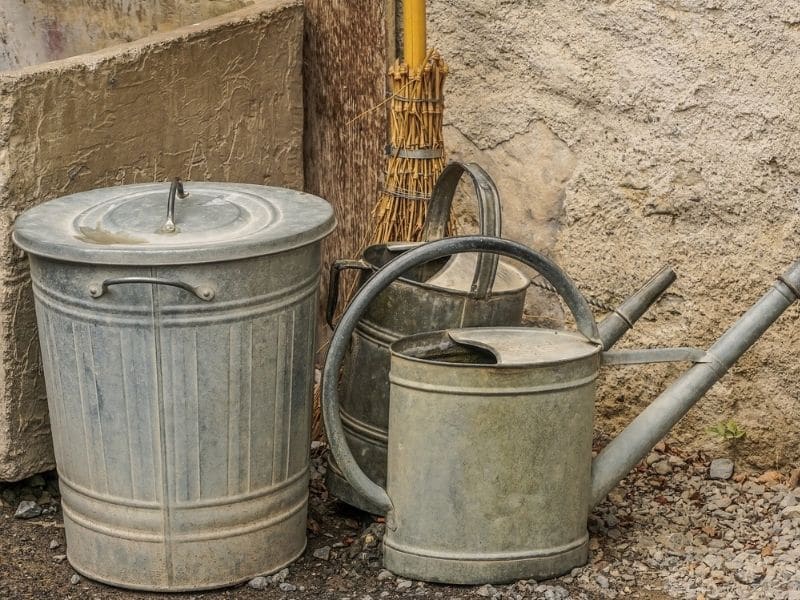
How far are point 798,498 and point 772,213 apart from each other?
28.5 inches

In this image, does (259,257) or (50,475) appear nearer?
(259,257)

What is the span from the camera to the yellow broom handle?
10.9 ft

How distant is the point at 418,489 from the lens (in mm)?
2777

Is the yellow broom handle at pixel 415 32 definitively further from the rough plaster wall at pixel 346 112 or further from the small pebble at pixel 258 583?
the small pebble at pixel 258 583

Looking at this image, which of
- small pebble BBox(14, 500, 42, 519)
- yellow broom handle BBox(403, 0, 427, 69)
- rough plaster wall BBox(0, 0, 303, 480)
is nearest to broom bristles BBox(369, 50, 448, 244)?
yellow broom handle BBox(403, 0, 427, 69)

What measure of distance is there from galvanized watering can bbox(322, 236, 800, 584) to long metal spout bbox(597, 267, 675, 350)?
12 centimetres

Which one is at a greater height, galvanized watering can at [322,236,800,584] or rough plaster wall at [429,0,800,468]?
rough plaster wall at [429,0,800,468]

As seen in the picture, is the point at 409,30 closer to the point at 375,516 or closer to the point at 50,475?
the point at 375,516

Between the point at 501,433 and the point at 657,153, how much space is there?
0.98 meters

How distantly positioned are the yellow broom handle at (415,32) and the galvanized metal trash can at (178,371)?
0.61 m

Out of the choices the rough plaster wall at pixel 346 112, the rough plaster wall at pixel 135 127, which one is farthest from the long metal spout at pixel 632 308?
the rough plaster wall at pixel 135 127

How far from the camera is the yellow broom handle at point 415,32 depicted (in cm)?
332

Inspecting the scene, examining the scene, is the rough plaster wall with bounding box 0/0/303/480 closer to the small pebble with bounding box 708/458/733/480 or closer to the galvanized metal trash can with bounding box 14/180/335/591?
the galvanized metal trash can with bounding box 14/180/335/591

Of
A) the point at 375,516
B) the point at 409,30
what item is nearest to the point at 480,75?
→ the point at 409,30
